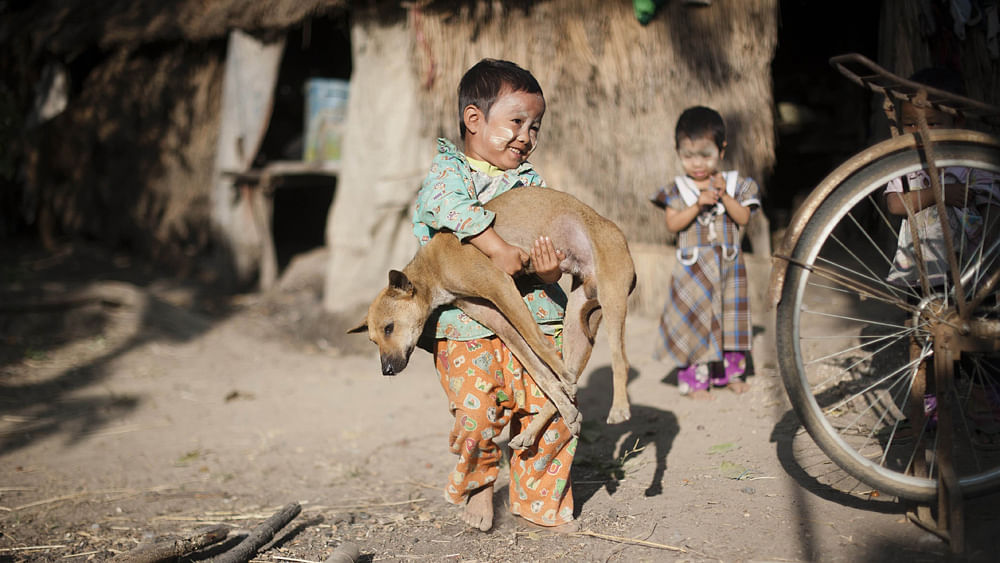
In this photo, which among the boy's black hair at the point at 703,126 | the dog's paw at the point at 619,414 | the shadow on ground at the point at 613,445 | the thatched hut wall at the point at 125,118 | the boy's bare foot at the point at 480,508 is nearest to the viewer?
the dog's paw at the point at 619,414

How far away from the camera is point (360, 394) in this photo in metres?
5.71

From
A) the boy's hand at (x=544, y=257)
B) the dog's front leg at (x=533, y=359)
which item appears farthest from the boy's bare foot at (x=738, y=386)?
the boy's hand at (x=544, y=257)

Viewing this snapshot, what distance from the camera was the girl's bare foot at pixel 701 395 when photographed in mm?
4250

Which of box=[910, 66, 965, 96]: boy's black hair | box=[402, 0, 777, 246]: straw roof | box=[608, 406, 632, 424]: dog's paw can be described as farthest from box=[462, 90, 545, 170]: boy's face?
box=[402, 0, 777, 246]: straw roof

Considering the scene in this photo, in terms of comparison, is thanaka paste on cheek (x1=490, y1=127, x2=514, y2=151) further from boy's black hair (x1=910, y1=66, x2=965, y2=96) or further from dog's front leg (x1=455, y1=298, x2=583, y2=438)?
boy's black hair (x1=910, y1=66, x2=965, y2=96)

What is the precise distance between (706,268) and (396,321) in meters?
2.14

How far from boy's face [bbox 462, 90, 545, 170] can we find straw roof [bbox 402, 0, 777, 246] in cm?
327

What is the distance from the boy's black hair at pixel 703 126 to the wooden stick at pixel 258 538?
267 cm

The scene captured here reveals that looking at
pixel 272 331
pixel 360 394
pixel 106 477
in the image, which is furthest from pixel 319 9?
pixel 106 477

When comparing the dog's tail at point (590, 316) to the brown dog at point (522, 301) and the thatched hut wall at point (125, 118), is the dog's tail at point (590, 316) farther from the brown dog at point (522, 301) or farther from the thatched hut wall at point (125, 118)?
the thatched hut wall at point (125, 118)

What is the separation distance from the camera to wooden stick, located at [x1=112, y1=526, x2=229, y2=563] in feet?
8.69

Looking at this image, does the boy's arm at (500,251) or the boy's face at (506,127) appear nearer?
the boy's arm at (500,251)

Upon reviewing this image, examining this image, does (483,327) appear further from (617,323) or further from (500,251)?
(617,323)

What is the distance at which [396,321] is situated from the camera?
267 cm
